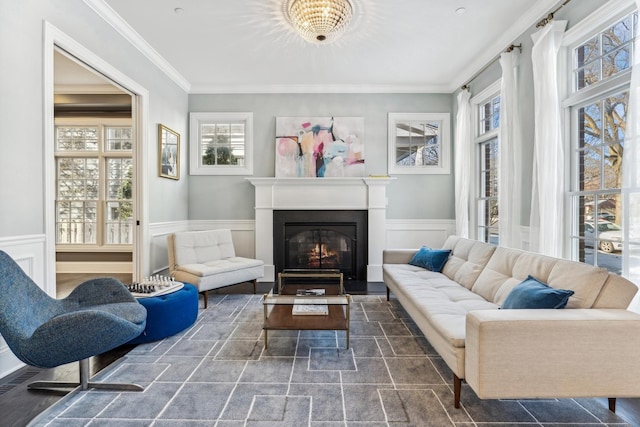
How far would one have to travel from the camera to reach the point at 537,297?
1915 millimetres

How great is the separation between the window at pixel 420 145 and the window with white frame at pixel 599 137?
2305mm

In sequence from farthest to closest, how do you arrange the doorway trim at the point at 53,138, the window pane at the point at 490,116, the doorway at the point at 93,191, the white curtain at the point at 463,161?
1. the doorway at the point at 93,191
2. the white curtain at the point at 463,161
3. the window pane at the point at 490,116
4. the doorway trim at the point at 53,138

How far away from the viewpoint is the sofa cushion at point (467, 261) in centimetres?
306

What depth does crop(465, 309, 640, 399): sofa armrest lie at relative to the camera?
5.45 ft

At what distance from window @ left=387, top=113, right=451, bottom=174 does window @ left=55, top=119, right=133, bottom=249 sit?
447 centimetres

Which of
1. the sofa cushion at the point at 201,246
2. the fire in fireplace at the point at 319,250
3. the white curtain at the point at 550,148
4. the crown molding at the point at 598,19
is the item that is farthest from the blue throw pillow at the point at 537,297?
the sofa cushion at the point at 201,246

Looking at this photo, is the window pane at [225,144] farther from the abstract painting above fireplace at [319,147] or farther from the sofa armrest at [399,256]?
the sofa armrest at [399,256]

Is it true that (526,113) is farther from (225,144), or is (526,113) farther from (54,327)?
(54,327)

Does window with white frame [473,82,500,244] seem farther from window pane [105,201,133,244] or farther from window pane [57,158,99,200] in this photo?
window pane [57,158,99,200]

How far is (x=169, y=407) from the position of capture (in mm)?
1880

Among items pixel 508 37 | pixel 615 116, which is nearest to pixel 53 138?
pixel 615 116

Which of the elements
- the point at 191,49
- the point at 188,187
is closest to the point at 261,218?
the point at 188,187

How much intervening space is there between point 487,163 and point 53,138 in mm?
4708

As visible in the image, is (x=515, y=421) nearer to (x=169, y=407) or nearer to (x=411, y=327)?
(x=411, y=327)
